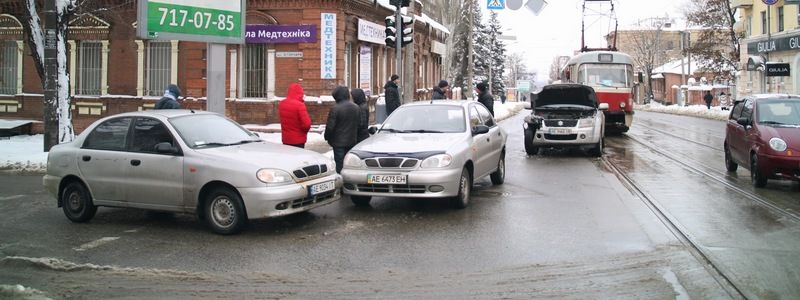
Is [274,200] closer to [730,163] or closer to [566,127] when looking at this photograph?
[730,163]

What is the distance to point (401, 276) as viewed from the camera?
6.03 meters

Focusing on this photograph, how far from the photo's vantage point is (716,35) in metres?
54.3

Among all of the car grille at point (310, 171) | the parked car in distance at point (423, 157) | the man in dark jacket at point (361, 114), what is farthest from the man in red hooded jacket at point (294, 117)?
the car grille at point (310, 171)

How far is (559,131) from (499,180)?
195 inches

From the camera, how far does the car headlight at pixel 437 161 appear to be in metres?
8.79

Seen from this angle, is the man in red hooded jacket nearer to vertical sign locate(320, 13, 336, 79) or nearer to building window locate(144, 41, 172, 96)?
vertical sign locate(320, 13, 336, 79)

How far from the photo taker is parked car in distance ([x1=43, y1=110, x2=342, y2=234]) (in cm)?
765

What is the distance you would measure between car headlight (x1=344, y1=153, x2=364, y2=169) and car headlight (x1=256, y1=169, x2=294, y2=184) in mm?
1443

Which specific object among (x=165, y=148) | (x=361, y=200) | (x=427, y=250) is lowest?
(x=427, y=250)

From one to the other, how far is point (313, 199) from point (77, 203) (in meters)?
3.04

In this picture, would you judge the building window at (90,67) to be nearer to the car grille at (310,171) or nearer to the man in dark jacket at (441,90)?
the man in dark jacket at (441,90)

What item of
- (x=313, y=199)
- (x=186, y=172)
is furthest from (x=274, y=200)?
(x=186, y=172)

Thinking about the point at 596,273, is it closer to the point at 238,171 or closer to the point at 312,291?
the point at 312,291

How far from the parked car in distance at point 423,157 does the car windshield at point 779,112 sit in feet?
15.6
